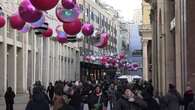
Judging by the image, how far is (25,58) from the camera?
54062 mm

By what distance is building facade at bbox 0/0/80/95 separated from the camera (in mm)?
47281

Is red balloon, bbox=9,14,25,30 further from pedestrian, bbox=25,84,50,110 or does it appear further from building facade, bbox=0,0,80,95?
building facade, bbox=0,0,80,95

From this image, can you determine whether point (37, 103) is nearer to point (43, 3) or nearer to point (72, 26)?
point (43, 3)

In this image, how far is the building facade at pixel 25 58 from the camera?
47.3 m

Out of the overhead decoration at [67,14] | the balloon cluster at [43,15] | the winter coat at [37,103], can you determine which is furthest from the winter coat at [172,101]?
the winter coat at [37,103]

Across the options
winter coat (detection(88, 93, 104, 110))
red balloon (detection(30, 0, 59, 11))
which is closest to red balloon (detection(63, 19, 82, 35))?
winter coat (detection(88, 93, 104, 110))

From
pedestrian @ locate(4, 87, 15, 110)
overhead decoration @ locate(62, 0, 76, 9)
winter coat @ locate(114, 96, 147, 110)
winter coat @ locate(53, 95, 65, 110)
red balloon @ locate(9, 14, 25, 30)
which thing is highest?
overhead decoration @ locate(62, 0, 76, 9)

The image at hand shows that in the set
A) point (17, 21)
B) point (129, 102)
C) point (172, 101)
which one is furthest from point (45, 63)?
point (129, 102)

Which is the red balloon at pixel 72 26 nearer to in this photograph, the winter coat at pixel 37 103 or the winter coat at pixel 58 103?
the winter coat at pixel 37 103

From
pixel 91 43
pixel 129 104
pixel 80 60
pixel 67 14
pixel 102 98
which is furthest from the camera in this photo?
pixel 80 60

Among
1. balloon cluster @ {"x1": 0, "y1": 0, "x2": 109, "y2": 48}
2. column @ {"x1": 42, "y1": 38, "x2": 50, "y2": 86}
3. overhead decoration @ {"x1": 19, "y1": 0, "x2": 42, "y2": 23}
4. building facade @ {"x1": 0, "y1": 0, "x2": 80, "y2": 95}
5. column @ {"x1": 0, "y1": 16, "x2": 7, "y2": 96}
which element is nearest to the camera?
balloon cluster @ {"x1": 0, "y1": 0, "x2": 109, "y2": 48}

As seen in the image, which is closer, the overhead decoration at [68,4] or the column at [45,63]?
the overhead decoration at [68,4]

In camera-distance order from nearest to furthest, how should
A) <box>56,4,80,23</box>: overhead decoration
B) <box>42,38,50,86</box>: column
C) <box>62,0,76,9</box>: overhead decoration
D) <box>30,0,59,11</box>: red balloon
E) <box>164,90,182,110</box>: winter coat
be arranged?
<box>30,0,59,11</box>: red balloon < <box>164,90,182,110</box>: winter coat < <box>62,0,76,9</box>: overhead decoration < <box>56,4,80,23</box>: overhead decoration < <box>42,38,50,86</box>: column

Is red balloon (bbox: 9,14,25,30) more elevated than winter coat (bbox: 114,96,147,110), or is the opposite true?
red balloon (bbox: 9,14,25,30)
